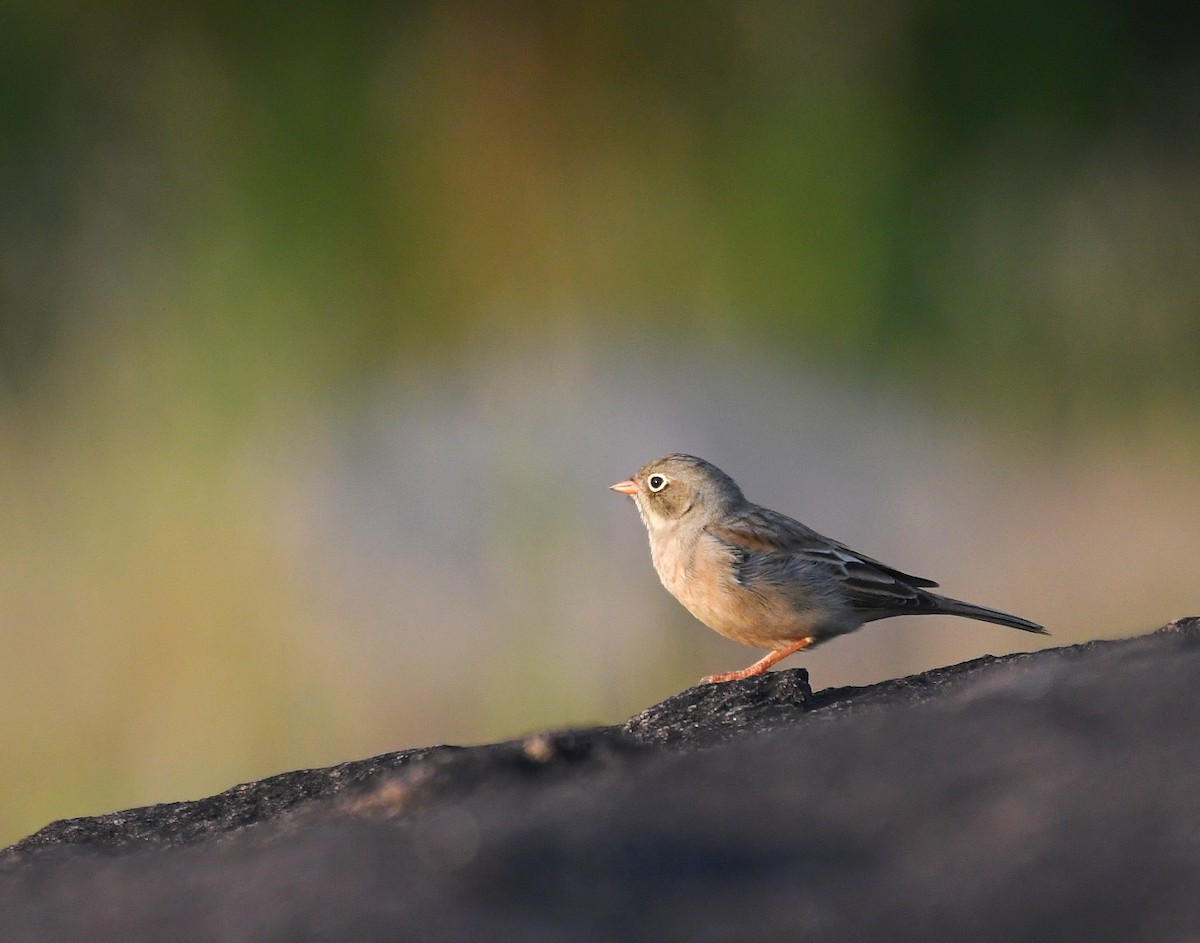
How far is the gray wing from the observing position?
6016 millimetres

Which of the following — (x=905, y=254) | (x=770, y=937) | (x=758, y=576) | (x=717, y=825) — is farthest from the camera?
(x=905, y=254)

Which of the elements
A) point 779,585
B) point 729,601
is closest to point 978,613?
point 779,585

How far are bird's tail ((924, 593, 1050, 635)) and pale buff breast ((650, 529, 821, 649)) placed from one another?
0.49 m

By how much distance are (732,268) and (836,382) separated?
3.63 ft

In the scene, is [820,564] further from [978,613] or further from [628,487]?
[628,487]

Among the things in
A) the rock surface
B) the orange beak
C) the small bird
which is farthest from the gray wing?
the rock surface

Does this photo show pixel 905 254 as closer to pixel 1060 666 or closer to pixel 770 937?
pixel 1060 666

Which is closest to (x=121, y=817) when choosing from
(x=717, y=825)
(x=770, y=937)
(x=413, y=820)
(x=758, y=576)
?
(x=413, y=820)

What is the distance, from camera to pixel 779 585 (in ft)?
19.9

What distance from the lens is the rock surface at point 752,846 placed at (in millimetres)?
1988

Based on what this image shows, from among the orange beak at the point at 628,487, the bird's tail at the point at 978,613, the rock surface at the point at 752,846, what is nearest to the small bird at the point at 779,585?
the bird's tail at the point at 978,613

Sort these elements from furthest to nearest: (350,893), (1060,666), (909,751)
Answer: (1060,666) < (909,751) < (350,893)

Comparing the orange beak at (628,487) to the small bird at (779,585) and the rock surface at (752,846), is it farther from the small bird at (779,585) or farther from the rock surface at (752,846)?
the rock surface at (752,846)

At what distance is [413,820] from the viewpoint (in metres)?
2.46
